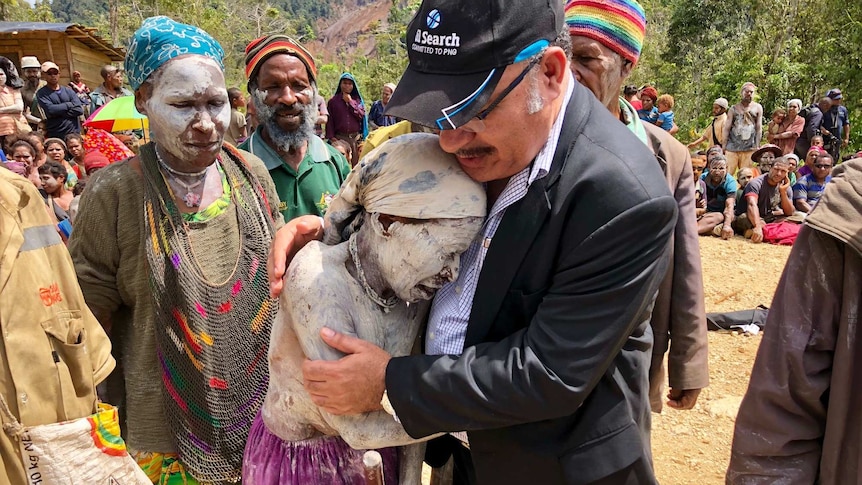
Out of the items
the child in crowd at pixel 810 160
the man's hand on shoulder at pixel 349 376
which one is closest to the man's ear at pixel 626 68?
the man's hand on shoulder at pixel 349 376

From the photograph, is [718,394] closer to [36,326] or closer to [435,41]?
[435,41]

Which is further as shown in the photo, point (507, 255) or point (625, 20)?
point (625, 20)

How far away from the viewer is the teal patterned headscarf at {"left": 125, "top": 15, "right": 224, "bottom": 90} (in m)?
2.14

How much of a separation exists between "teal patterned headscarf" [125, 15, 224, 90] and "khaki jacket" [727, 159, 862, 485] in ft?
6.53

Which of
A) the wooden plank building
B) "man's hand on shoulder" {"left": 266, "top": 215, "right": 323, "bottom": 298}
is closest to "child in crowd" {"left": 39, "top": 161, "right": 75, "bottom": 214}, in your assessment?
"man's hand on shoulder" {"left": 266, "top": 215, "right": 323, "bottom": 298}

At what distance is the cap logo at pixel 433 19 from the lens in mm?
1291

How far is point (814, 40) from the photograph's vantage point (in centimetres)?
1716

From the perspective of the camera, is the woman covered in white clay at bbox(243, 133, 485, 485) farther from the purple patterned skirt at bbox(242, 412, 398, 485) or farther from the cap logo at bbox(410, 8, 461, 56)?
the cap logo at bbox(410, 8, 461, 56)

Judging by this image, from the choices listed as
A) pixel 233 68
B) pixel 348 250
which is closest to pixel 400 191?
pixel 348 250

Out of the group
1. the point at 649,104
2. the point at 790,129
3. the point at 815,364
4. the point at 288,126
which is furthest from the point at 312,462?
the point at 790,129

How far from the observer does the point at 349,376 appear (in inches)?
55.3

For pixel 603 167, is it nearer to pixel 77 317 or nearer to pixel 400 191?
pixel 400 191

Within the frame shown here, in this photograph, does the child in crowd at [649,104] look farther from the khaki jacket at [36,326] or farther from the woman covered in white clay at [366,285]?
the khaki jacket at [36,326]

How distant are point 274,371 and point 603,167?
1037 millimetres
